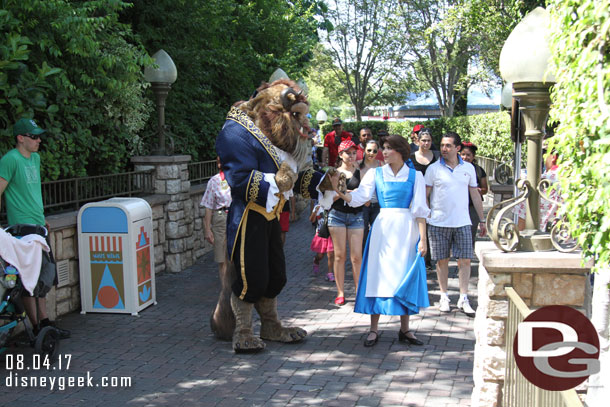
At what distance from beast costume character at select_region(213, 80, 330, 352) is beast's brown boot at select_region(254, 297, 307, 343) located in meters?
0.03

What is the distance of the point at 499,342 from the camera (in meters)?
4.08

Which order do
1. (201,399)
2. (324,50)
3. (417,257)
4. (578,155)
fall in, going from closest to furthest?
(578,155), (201,399), (417,257), (324,50)

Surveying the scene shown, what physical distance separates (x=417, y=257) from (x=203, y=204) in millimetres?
2745

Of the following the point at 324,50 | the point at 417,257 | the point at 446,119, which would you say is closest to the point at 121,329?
the point at 417,257

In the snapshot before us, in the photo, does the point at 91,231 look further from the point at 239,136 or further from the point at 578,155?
the point at 578,155

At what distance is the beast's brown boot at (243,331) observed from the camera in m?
5.76

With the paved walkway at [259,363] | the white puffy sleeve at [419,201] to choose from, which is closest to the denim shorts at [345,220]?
the paved walkway at [259,363]

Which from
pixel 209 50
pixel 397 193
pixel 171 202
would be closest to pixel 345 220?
pixel 397 193

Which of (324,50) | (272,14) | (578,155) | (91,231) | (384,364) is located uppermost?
(324,50)

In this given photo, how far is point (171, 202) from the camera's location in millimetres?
9219

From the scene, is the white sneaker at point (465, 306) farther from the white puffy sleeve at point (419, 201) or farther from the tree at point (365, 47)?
the tree at point (365, 47)

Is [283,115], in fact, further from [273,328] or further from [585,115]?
[585,115]

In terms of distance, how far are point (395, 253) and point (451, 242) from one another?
150 centimetres
